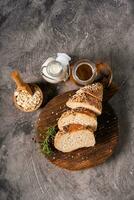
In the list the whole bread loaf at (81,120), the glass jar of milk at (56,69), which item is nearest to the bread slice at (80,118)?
the whole bread loaf at (81,120)

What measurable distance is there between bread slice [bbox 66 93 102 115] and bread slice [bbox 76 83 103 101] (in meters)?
0.01

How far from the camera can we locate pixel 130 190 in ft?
6.01

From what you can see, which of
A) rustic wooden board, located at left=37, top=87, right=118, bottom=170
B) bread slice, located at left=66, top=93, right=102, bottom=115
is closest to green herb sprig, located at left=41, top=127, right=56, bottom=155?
rustic wooden board, located at left=37, top=87, right=118, bottom=170

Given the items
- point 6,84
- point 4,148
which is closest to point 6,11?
point 6,84

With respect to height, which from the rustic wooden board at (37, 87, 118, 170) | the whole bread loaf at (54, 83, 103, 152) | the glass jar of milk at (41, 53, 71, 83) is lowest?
the rustic wooden board at (37, 87, 118, 170)

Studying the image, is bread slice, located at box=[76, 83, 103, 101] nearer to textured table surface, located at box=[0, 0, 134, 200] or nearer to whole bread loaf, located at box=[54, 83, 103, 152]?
whole bread loaf, located at box=[54, 83, 103, 152]

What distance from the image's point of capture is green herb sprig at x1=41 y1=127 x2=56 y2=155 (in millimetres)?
1773

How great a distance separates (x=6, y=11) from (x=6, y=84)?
0.34m

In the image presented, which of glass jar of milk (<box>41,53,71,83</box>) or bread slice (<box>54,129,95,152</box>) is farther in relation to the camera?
glass jar of milk (<box>41,53,71,83</box>)

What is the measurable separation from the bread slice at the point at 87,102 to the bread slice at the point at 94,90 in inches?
0.5

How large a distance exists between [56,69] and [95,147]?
35 centimetres

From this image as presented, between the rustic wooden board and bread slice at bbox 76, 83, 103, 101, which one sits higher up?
bread slice at bbox 76, 83, 103, 101

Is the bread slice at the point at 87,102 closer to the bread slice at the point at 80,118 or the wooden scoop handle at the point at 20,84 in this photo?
the bread slice at the point at 80,118

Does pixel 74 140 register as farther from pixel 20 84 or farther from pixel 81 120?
pixel 20 84
